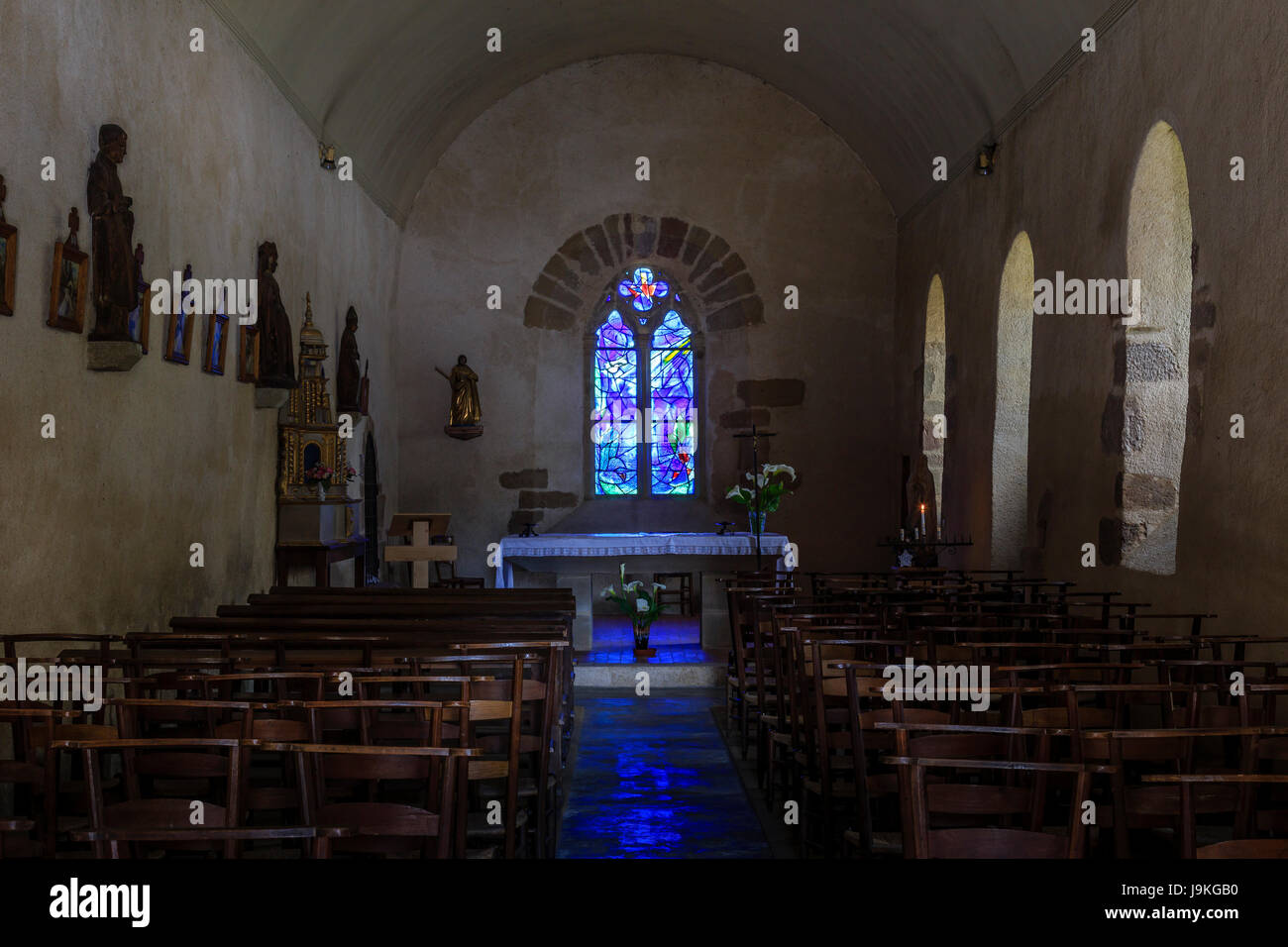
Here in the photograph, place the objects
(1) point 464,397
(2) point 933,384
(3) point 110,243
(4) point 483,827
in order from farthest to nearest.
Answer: (1) point 464,397, (2) point 933,384, (3) point 110,243, (4) point 483,827

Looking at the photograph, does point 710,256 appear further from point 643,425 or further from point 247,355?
point 247,355

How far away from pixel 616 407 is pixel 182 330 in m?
8.27

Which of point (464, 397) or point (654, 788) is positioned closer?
point (654, 788)

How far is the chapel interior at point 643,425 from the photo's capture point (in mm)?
4324

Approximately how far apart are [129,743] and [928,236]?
40.3ft

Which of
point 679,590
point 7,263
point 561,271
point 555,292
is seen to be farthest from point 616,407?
point 7,263

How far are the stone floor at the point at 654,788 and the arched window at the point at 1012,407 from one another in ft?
10.0

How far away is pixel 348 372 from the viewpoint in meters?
12.4

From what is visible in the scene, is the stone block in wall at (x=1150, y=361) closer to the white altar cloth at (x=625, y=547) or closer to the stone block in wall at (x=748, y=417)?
the white altar cloth at (x=625, y=547)

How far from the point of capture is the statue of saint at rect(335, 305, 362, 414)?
12328 mm

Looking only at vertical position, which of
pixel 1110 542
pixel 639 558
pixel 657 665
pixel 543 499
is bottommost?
pixel 657 665

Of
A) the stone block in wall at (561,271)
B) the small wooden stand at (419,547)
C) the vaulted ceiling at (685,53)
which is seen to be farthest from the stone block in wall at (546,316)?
the small wooden stand at (419,547)
